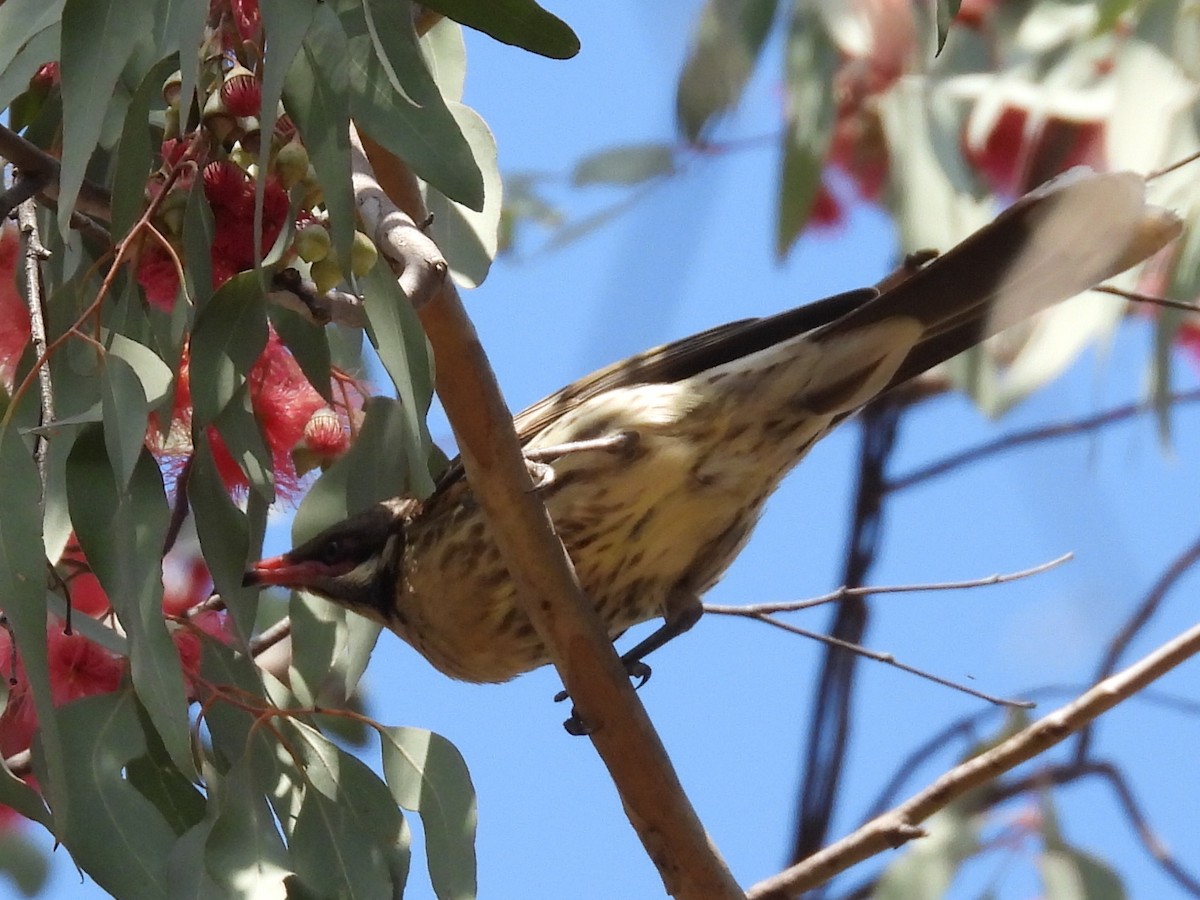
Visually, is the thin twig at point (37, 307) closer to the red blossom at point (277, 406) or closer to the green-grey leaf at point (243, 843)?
the red blossom at point (277, 406)

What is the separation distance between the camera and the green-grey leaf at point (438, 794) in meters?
2.17

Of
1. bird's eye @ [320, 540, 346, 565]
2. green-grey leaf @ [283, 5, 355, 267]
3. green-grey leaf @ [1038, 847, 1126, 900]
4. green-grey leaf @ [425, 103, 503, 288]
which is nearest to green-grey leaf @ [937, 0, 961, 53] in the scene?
green-grey leaf @ [283, 5, 355, 267]

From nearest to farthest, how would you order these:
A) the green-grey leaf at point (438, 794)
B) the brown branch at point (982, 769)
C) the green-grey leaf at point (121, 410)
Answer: the green-grey leaf at point (121, 410) < the green-grey leaf at point (438, 794) < the brown branch at point (982, 769)

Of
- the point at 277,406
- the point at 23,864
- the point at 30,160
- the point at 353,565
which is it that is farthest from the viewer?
the point at 23,864

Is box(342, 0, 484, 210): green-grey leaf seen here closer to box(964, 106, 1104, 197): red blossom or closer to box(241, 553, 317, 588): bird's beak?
box(241, 553, 317, 588): bird's beak

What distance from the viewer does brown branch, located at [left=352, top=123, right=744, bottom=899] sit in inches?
81.1

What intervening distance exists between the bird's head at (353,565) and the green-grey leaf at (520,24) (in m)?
1.09

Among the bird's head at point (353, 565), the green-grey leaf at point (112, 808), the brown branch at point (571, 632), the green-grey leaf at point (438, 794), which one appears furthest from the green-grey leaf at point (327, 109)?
the bird's head at point (353, 565)

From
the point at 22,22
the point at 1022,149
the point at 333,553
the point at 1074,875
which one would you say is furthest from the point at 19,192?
the point at 1022,149

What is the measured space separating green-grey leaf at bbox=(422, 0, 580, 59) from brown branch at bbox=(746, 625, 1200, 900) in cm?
114

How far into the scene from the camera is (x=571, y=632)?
221cm

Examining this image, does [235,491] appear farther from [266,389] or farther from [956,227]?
[956,227]

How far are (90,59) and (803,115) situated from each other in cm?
194

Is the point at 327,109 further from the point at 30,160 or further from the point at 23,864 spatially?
the point at 23,864
